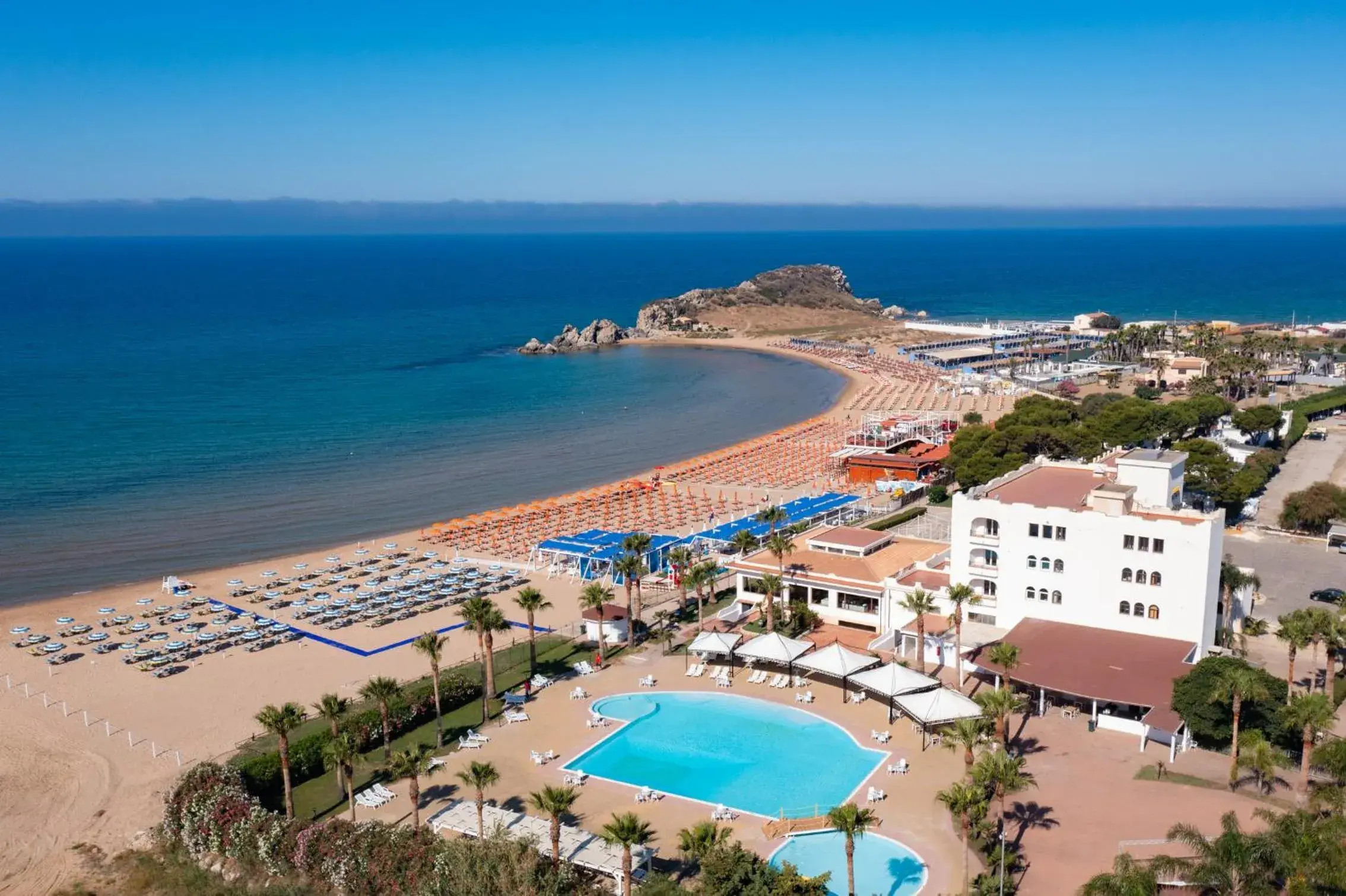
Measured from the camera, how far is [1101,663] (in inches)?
1251

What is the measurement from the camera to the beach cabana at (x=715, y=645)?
35281mm

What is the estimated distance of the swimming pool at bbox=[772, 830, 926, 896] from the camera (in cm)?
2300

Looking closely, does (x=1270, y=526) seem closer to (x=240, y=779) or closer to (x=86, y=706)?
(x=240, y=779)

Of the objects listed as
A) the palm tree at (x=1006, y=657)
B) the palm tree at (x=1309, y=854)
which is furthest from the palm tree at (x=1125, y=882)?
the palm tree at (x=1006, y=657)

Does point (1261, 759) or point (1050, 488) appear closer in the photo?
point (1261, 759)

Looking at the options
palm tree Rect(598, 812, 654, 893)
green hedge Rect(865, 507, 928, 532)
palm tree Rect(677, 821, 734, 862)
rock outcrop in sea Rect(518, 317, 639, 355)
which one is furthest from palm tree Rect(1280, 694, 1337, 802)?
rock outcrop in sea Rect(518, 317, 639, 355)

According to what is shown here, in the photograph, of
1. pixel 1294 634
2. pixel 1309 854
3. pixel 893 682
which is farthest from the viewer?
pixel 893 682

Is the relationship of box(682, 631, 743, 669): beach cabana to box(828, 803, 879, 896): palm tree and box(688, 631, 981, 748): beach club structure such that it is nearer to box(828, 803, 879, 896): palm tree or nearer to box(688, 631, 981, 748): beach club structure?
box(688, 631, 981, 748): beach club structure

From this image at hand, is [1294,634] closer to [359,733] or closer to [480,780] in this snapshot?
[480,780]

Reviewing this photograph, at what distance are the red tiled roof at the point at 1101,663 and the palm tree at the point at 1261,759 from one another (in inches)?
74.6

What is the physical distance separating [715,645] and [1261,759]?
16.4 metres

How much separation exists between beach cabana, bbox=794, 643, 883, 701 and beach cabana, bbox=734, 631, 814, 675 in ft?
1.05

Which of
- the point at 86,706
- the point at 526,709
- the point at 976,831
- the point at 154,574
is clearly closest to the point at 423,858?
the point at 526,709

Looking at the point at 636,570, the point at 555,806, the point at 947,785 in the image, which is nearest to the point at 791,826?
the point at 947,785
